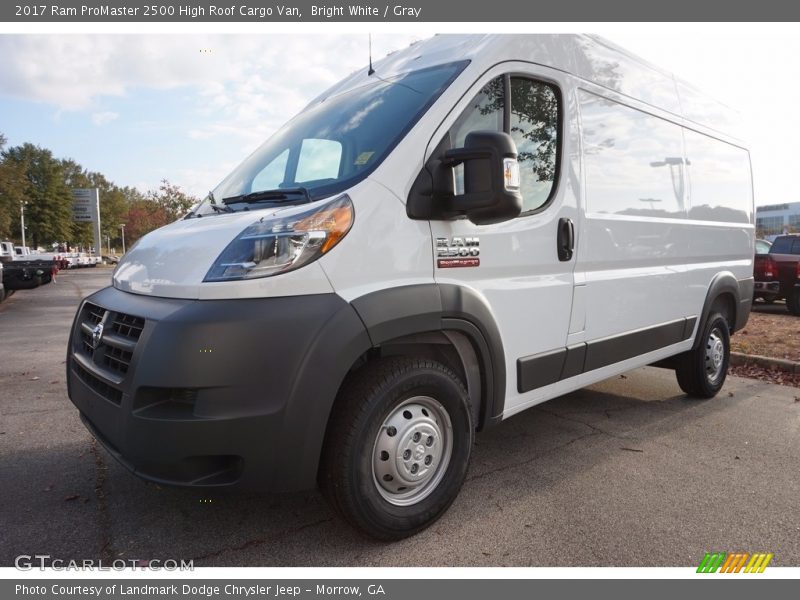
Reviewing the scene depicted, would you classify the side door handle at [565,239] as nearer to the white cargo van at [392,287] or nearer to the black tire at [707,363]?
the white cargo van at [392,287]

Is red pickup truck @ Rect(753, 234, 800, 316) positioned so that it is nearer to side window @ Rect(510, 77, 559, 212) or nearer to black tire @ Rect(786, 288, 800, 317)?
black tire @ Rect(786, 288, 800, 317)

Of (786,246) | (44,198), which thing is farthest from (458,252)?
(44,198)

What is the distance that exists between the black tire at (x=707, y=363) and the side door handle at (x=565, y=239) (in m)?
2.33

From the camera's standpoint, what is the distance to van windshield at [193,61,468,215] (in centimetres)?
249

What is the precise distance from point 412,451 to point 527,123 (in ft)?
6.00

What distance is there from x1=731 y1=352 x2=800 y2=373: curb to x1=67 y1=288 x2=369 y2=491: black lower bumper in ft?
18.9

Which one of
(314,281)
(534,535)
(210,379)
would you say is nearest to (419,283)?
(314,281)

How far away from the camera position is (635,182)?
3.76 meters

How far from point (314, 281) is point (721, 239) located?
417 centimetres

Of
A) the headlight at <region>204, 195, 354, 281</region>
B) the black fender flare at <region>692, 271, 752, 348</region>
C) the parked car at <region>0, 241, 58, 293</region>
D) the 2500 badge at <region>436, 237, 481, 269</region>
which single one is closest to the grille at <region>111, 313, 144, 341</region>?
the headlight at <region>204, 195, 354, 281</region>

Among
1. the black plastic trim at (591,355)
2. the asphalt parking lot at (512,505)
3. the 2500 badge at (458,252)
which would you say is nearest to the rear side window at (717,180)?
the black plastic trim at (591,355)

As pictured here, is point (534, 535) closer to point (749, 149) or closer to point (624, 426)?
point (624, 426)

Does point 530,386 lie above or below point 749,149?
below

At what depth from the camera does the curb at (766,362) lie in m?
5.96
